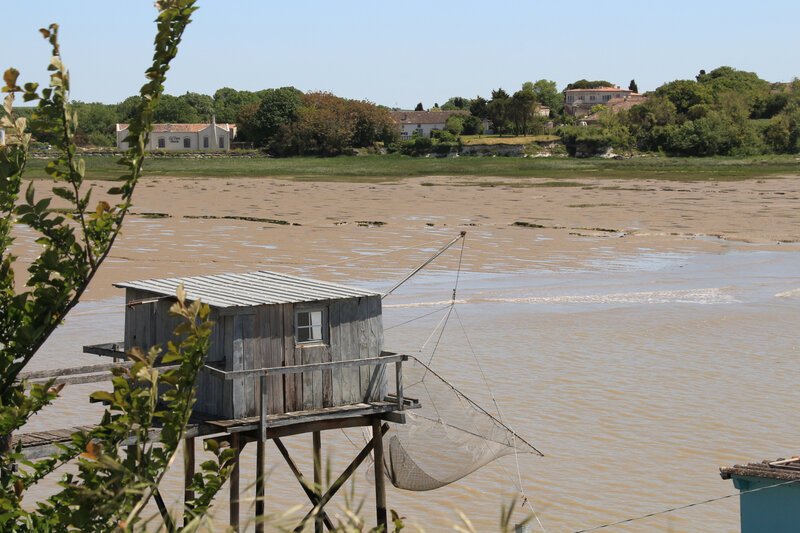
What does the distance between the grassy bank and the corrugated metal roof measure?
63.7 meters

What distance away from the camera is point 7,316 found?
5.21 m

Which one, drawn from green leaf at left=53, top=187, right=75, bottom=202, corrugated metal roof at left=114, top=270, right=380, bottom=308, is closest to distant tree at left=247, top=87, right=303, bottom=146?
corrugated metal roof at left=114, top=270, right=380, bottom=308

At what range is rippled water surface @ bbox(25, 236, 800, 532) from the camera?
13787 millimetres

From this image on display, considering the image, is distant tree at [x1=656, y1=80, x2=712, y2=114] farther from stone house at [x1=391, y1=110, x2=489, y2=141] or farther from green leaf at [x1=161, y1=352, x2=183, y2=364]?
green leaf at [x1=161, y1=352, x2=183, y2=364]

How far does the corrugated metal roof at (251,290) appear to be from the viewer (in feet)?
36.6

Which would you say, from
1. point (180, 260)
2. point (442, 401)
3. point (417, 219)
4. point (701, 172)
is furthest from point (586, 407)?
point (701, 172)

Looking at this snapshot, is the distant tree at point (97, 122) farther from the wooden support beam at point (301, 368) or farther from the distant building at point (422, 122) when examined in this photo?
the wooden support beam at point (301, 368)

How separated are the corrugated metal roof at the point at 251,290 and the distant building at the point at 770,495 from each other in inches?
170

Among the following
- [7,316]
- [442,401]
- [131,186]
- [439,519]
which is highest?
[131,186]

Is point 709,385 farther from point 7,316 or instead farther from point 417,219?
point 417,219

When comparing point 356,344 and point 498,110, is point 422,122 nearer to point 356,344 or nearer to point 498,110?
point 498,110

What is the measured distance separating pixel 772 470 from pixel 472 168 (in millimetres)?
81798

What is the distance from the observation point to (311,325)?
1144 centimetres

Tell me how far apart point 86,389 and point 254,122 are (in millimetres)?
115849
